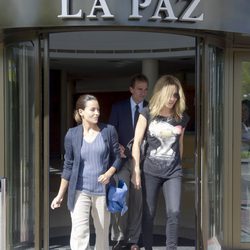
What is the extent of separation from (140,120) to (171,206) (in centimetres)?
86

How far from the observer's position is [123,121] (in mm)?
5836

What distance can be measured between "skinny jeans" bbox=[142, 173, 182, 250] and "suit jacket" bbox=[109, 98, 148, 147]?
0.69 meters

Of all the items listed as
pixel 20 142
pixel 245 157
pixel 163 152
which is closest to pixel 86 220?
pixel 163 152

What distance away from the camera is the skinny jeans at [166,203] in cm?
504

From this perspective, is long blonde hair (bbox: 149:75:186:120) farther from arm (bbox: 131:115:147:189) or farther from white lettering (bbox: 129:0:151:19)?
white lettering (bbox: 129:0:151:19)

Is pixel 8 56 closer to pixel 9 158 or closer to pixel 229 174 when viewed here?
pixel 9 158

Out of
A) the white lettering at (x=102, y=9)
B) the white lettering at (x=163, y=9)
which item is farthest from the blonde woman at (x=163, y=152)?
the white lettering at (x=102, y=9)

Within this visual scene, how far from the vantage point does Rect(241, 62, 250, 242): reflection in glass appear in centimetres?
609

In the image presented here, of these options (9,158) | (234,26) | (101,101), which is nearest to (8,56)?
(9,158)

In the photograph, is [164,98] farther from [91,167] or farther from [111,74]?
[111,74]

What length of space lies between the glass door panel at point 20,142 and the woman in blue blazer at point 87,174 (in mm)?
628

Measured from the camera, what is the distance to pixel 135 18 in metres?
4.91

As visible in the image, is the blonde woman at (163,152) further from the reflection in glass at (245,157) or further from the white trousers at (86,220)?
the reflection in glass at (245,157)

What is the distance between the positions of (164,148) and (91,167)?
2.36 feet
